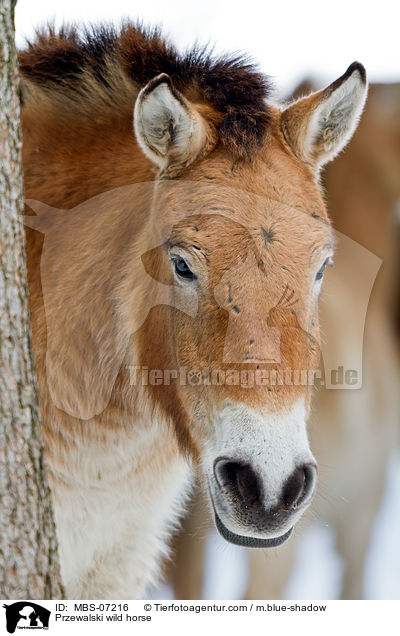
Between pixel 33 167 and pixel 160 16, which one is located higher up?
pixel 160 16

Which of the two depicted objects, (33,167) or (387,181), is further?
(387,181)

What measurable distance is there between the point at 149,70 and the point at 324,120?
93 cm

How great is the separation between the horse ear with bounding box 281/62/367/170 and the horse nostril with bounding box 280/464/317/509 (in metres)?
1.45

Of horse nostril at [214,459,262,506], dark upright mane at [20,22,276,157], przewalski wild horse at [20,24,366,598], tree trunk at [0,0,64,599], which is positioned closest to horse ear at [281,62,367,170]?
przewalski wild horse at [20,24,366,598]

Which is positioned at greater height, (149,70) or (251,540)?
(149,70)

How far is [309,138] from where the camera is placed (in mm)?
3428

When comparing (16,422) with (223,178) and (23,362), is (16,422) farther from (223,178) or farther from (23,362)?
(223,178)

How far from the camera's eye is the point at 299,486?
103 inches

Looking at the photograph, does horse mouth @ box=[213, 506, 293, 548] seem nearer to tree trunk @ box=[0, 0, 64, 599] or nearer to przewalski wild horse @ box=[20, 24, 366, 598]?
przewalski wild horse @ box=[20, 24, 366, 598]

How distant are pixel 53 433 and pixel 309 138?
5.93 feet

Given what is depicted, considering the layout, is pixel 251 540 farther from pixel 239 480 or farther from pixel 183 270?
pixel 183 270

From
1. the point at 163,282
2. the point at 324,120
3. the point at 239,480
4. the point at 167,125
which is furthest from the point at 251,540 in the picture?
the point at 324,120

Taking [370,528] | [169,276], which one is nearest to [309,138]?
[169,276]
